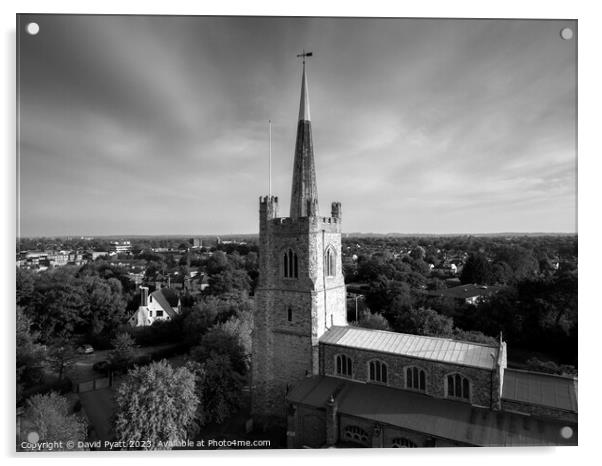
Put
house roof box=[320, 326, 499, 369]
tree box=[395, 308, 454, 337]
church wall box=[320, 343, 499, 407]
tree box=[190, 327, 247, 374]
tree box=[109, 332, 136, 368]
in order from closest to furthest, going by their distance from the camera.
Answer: church wall box=[320, 343, 499, 407]
house roof box=[320, 326, 499, 369]
tree box=[190, 327, 247, 374]
tree box=[109, 332, 136, 368]
tree box=[395, 308, 454, 337]

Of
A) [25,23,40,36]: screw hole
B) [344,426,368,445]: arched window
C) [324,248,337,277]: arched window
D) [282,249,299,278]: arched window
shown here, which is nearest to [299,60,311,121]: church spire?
[282,249,299,278]: arched window

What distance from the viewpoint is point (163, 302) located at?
101ft

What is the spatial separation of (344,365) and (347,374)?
343 millimetres

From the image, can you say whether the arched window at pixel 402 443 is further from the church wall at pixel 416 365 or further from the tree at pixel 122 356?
the tree at pixel 122 356

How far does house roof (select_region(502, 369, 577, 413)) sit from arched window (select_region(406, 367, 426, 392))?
2.37 m

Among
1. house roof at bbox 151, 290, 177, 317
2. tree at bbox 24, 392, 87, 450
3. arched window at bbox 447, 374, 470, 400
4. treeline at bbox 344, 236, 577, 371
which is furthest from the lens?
house roof at bbox 151, 290, 177, 317

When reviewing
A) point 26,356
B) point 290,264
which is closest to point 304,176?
point 290,264

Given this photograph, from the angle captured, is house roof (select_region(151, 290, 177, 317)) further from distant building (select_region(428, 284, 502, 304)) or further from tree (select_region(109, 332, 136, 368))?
distant building (select_region(428, 284, 502, 304))

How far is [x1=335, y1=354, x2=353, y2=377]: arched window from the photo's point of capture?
43.0ft

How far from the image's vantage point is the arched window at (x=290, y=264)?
1413cm

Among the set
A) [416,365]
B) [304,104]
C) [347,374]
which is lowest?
[347,374]

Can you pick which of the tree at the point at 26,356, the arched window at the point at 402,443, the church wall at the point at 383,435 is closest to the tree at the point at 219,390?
the church wall at the point at 383,435

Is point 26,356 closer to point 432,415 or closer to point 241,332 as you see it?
point 241,332

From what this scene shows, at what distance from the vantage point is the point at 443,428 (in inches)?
392
